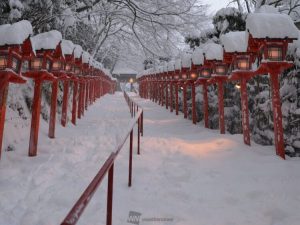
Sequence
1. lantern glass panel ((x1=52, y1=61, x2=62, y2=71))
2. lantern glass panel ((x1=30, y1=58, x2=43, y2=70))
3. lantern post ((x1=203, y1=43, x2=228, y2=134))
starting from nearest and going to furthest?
lantern glass panel ((x1=30, y1=58, x2=43, y2=70))
lantern glass panel ((x1=52, y1=61, x2=62, y2=71))
lantern post ((x1=203, y1=43, x2=228, y2=134))

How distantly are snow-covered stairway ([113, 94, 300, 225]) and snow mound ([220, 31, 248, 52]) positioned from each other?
268 centimetres

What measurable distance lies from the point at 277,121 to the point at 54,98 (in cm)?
627

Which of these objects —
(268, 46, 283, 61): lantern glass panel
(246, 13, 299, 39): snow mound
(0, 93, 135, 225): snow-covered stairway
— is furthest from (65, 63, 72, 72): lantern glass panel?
(268, 46, 283, 61): lantern glass panel

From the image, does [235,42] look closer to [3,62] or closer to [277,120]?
[277,120]

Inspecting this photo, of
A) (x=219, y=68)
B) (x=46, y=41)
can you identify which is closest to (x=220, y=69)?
(x=219, y=68)

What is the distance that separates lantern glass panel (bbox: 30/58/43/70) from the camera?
757cm

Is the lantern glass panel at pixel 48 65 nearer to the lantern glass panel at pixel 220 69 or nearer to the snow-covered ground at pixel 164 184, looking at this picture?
the snow-covered ground at pixel 164 184

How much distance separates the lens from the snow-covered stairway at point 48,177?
171 inches

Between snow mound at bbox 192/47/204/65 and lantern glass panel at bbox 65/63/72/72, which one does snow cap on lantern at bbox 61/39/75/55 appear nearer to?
lantern glass panel at bbox 65/63/72/72

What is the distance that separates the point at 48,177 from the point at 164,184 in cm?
222

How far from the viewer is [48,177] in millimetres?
5910

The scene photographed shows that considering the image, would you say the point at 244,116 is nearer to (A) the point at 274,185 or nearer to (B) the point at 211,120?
(A) the point at 274,185

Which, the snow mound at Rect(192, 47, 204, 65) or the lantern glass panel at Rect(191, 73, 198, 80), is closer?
the snow mound at Rect(192, 47, 204, 65)

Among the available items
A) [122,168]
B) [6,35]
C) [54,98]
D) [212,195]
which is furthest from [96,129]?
[212,195]
